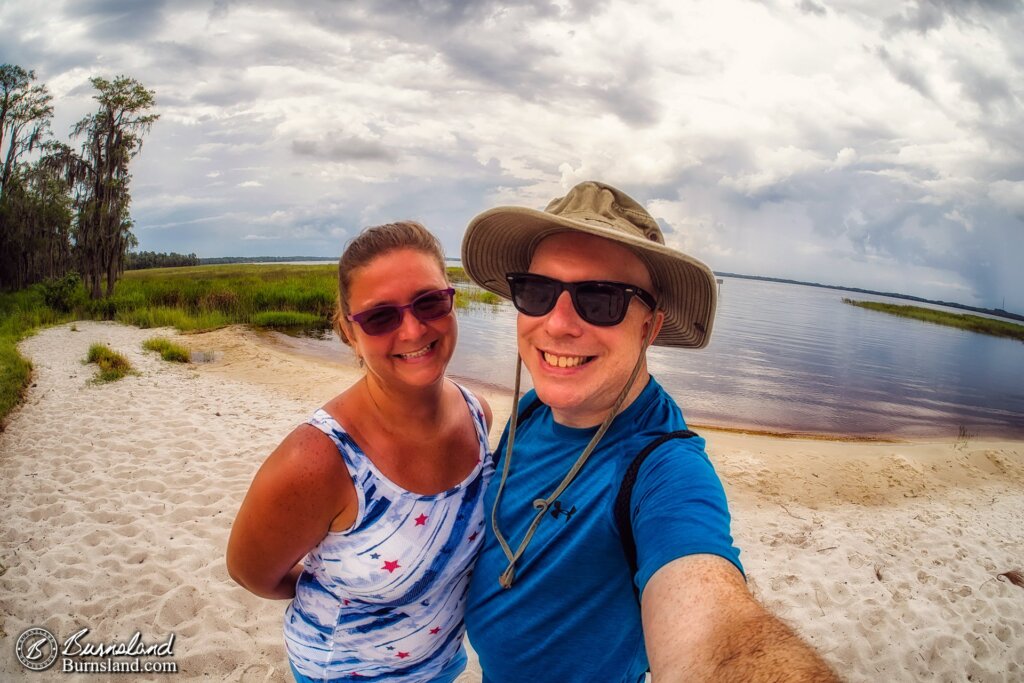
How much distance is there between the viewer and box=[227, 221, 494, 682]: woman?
5.55ft

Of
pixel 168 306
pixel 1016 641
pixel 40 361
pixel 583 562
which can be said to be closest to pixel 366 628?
pixel 583 562

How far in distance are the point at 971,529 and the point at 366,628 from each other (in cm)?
868

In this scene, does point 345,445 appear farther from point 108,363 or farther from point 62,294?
point 62,294

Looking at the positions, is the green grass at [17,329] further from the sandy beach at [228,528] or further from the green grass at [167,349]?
the green grass at [167,349]

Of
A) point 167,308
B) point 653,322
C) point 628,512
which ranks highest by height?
point 653,322

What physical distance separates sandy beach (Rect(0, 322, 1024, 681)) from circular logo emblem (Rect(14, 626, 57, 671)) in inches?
2.4

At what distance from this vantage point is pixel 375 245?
2002 mm

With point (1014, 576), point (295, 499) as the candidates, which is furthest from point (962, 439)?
point (295, 499)

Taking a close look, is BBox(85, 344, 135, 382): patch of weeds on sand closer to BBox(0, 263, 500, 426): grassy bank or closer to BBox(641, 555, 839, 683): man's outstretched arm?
BBox(0, 263, 500, 426): grassy bank

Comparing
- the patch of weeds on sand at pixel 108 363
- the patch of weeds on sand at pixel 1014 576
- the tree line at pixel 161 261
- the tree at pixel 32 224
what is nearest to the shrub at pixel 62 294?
the tree at pixel 32 224

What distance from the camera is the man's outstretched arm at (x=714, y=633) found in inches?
37.6

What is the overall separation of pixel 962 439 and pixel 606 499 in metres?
16.4

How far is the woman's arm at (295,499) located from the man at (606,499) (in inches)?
21.1

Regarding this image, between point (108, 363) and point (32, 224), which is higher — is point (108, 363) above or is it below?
below
